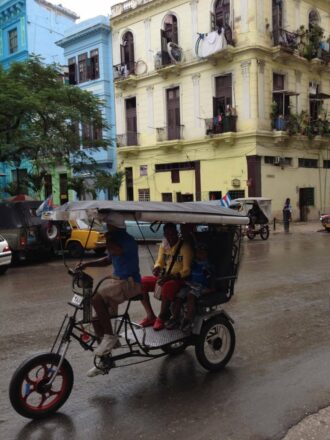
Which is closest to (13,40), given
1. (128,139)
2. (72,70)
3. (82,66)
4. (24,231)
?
(72,70)

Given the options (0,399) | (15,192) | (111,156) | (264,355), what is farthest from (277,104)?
(0,399)

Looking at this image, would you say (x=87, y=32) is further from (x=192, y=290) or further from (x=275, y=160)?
(x=192, y=290)

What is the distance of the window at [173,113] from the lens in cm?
2923

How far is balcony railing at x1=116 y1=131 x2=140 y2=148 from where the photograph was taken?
31.3 metres

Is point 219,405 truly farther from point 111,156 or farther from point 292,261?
point 111,156

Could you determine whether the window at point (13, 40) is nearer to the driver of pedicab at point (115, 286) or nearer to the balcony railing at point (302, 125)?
the balcony railing at point (302, 125)

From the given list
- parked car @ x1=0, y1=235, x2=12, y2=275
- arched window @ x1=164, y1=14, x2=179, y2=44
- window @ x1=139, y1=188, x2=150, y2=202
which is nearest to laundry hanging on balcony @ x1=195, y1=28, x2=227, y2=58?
arched window @ x1=164, y1=14, x2=179, y2=44

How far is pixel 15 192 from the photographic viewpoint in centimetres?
2178

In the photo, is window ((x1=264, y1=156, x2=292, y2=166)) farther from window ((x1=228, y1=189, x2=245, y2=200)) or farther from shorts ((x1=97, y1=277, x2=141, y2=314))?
shorts ((x1=97, y1=277, x2=141, y2=314))

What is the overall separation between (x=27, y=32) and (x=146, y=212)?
34.6 meters

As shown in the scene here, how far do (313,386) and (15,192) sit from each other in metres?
19.1

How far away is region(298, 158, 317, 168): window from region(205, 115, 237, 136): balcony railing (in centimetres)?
513

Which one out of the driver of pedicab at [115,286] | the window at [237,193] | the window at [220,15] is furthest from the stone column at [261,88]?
the driver of pedicab at [115,286]

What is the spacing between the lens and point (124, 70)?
31.1 m
